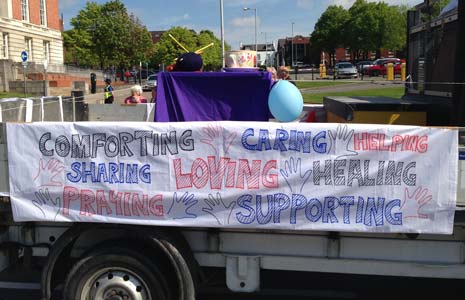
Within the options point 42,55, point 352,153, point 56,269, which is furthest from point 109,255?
point 42,55

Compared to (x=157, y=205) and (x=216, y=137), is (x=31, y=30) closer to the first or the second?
(x=157, y=205)

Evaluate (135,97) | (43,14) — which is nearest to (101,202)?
(135,97)

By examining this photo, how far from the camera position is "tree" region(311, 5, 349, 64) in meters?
86.2

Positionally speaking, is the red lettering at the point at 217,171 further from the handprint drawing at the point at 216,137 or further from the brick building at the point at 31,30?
the brick building at the point at 31,30

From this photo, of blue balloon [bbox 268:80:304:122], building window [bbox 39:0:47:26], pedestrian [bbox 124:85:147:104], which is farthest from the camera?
building window [bbox 39:0:47:26]

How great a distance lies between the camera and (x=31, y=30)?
5194cm

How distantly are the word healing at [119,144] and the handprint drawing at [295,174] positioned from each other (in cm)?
64

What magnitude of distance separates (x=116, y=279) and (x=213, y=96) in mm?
1758

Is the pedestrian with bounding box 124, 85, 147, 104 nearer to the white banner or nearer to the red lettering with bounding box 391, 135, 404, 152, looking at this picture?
the white banner

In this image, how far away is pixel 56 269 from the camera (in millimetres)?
3627

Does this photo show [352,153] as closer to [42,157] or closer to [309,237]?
[309,237]

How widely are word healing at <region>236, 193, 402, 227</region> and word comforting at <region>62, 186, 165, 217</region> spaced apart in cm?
59


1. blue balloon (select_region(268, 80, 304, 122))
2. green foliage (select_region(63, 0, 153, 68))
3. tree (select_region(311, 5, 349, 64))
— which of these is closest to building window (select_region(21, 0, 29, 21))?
green foliage (select_region(63, 0, 153, 68))

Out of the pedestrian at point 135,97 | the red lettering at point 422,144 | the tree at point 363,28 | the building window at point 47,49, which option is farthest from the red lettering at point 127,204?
the tree at point 363,28
